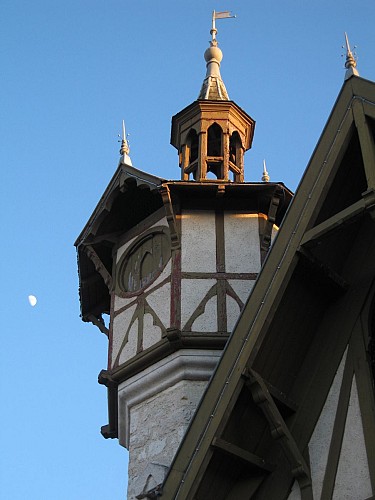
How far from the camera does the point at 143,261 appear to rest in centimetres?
1486

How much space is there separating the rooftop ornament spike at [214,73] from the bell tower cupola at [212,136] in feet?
0.35

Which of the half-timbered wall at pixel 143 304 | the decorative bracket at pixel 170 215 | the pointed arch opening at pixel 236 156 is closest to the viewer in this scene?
the half-timbered wall at pixel 143 304

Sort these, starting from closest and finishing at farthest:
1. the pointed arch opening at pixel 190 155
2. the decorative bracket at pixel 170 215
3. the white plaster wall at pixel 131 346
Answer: the white plaster wall at pixel 131 346 < the decorative bracket at pixel 170 215 < the pointed arch opening at pixel 190 155

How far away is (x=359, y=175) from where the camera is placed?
989 centimetres

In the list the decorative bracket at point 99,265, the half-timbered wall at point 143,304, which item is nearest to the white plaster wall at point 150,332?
the half-timbered wall at point 143,304

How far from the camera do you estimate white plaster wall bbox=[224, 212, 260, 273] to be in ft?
46.0

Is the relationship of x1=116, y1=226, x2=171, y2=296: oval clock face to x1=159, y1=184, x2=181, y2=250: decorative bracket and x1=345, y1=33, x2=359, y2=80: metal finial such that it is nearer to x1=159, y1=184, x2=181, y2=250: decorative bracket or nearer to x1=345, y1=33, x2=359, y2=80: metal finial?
x1=159, y1=184, x2=181, y2=250: decorative bracket

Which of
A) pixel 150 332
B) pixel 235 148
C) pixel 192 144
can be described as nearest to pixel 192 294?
pixel 150 332

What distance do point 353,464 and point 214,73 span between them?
11194mm

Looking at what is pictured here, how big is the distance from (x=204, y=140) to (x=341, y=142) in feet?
22.5

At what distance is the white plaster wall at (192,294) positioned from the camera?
44.1 ft

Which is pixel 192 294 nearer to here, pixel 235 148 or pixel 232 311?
pixel 232 311

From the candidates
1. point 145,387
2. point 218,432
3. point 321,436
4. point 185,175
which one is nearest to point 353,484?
point 321,436

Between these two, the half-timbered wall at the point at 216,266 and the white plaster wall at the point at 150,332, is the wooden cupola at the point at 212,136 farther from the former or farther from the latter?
the white plaster wall at the point at 150,332
